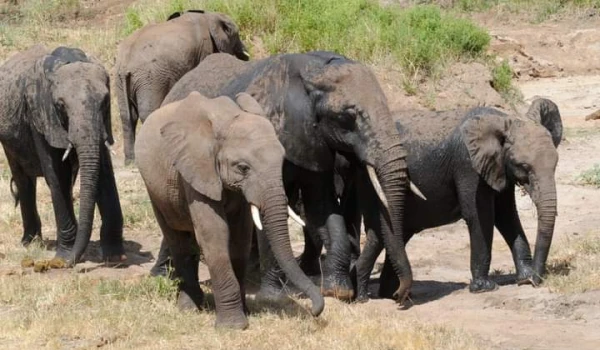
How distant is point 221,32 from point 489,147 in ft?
21.8

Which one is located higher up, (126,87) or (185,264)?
(185,264)

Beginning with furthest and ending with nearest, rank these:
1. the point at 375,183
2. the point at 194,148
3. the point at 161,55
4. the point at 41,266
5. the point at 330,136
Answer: the point at 161,55
the point at 41,266
the point at 330,136
the point at 375,183
the point at 194,148

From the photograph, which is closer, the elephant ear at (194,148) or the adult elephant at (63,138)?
the elephant ear at (194,148)

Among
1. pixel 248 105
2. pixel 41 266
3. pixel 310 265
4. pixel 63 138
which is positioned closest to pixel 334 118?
pixel 248 105

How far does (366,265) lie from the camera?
34.2ft

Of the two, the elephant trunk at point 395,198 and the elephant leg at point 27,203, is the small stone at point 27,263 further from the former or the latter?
the elephant trunk at point 395,198

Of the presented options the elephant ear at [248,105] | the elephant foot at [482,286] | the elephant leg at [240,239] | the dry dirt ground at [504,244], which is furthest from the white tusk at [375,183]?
the elephant foot at [482,286]

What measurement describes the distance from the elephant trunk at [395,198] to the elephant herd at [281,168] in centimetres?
1

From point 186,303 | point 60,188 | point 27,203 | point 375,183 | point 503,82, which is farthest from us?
point 503,82

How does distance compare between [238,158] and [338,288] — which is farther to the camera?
[338,288]

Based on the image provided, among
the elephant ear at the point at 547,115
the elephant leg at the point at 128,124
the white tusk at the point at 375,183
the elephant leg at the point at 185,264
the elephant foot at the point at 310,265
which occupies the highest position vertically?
the white tusk at the point at 375,183

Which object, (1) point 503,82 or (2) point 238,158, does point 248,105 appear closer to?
(2) point 238,158

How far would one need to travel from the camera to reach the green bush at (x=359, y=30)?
17484mm

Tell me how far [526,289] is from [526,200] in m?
3.85
